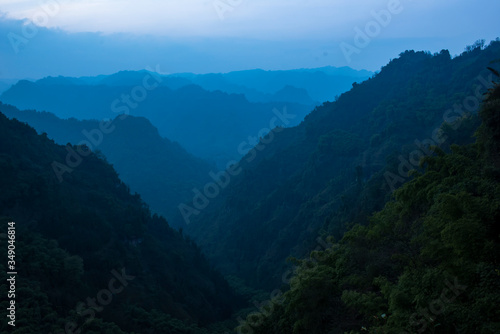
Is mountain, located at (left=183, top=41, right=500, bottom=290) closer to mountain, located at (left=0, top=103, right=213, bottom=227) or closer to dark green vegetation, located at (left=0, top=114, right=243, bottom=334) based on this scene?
dark green vegetation, located at (left=0, top=114, right=243, bottom=334)

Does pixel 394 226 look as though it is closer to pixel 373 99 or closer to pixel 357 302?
pixel 357 302

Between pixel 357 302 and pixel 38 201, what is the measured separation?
32.1m

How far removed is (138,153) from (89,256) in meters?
102

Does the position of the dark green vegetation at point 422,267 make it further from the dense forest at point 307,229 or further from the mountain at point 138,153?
the mountain at point 138,153

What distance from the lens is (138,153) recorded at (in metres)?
130

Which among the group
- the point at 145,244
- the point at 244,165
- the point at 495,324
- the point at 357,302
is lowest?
the point at 495,324

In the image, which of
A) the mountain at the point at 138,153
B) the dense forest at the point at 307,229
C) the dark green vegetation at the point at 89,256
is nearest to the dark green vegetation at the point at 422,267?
the dense forest at the point at 307,229

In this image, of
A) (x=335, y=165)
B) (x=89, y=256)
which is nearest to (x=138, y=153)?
(x=335, y=165)

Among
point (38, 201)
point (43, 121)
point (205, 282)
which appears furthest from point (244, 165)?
point (43, 121)

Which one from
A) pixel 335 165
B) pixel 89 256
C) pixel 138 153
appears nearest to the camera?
pixel 89 256

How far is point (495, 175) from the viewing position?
12.7m

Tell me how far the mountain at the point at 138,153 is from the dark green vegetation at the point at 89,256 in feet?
197

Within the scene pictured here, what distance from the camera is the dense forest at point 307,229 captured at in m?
10.2

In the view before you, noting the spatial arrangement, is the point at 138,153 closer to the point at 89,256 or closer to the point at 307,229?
the point at 307,229
